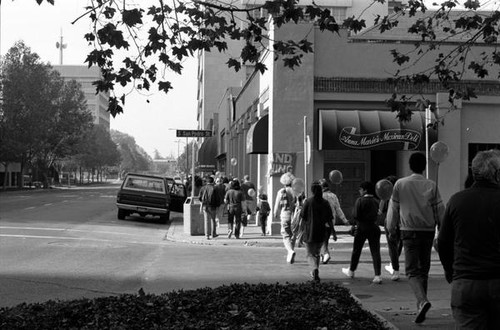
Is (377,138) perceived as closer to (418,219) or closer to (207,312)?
(418,219)

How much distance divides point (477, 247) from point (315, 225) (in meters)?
6.28

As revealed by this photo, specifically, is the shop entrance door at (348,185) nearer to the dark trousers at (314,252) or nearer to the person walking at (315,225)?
the person walking at (315,225)

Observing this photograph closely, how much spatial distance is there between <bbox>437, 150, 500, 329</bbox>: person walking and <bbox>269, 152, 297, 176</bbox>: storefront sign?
16.1m

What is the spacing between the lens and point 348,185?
21812mm

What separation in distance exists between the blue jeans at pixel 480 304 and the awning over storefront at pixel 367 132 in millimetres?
16163

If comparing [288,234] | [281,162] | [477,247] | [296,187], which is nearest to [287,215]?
[288,234]

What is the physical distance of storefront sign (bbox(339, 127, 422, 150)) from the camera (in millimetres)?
20078

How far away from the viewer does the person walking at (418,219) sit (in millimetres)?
Answer: 7457

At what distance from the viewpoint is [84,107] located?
243ft

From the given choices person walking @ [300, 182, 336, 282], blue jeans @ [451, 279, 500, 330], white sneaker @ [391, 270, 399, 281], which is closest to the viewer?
blue jeans @ [451, 279, 500, 330]

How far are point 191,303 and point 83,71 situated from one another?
569ft

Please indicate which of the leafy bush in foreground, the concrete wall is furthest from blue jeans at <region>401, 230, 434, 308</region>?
the concrete wall

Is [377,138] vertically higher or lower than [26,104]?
lower

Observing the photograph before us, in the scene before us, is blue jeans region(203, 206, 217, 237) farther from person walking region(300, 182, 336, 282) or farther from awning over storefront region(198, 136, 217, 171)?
awning over storefront region(198, 136, 217, 171)
